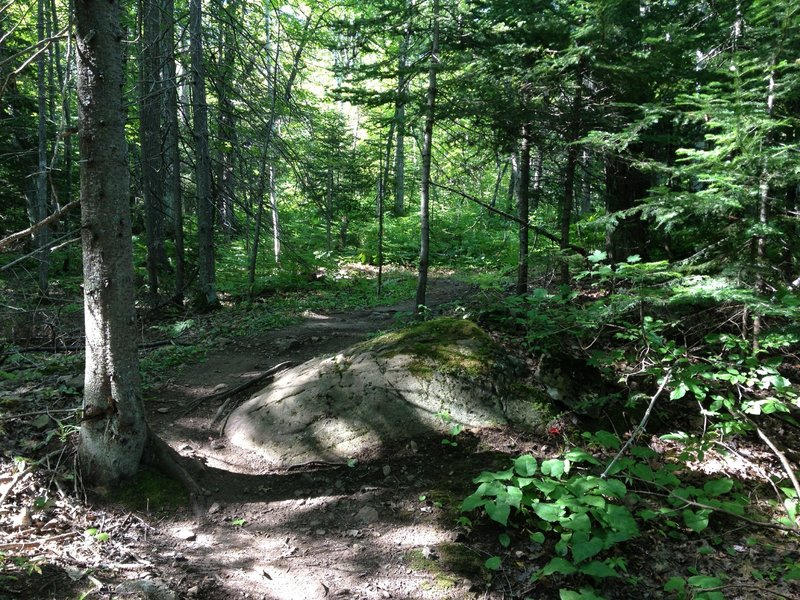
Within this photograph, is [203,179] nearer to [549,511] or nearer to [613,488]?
[549,511]

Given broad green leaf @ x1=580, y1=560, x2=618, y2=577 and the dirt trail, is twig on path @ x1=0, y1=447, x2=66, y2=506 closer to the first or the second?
the dirt trail

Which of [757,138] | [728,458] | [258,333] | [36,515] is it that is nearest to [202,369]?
[258,333]

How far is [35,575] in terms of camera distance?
3131 millimetres

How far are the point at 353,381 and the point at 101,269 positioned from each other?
285 cm

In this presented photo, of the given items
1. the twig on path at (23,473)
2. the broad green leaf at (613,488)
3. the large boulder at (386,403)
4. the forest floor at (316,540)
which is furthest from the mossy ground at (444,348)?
the twig on path at (23,473)

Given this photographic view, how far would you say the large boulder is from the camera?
5.26m

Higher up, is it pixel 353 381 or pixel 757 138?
pixel 757 138

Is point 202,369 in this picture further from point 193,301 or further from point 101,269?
point 193,301

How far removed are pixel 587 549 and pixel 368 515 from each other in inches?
74.8

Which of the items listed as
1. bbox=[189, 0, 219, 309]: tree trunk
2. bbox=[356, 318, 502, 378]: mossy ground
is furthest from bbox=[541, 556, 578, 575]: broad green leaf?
bbox=[189, 0, 219, 309]: tree trunk

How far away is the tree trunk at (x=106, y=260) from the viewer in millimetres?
3846

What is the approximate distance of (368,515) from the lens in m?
4.36

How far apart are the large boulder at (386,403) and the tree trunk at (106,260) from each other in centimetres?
155

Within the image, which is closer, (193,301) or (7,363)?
(7,363)
